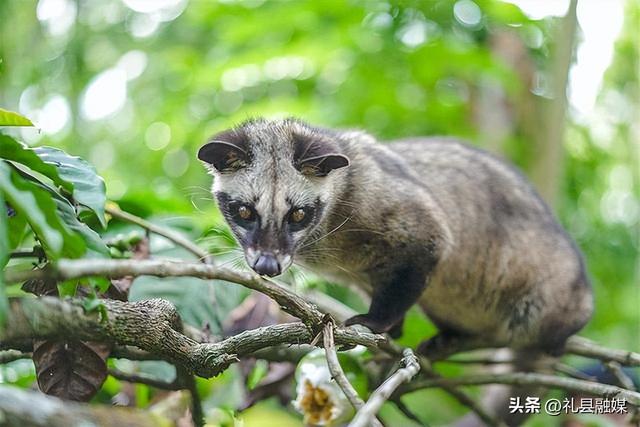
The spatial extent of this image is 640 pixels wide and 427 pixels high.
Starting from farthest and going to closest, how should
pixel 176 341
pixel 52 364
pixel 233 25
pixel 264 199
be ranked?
pixel 233 25, pixel 264 199, pixel 52 364, pixel 176 341

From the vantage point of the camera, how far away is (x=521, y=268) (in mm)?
6023

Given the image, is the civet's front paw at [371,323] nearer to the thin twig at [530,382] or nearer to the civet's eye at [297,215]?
the thin twig at [530,382]

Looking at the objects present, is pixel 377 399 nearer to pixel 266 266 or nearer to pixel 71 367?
pixel 71 367

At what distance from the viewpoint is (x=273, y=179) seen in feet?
14.8

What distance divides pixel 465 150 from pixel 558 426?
2.15 m

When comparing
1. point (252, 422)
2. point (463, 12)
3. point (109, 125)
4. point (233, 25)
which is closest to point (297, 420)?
point (252, 422)

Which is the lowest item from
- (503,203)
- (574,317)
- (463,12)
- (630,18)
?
(574,317)

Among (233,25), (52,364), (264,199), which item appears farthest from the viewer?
(233,25)

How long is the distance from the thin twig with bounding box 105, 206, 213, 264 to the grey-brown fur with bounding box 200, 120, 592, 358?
12.0 inches

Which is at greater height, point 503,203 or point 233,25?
point 233,25

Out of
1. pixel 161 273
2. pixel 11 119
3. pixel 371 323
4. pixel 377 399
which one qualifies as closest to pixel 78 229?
Result: pixel 161 273

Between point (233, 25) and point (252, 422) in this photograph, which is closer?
point (252, 422)

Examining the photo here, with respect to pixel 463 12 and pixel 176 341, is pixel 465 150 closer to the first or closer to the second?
pixel 463 12

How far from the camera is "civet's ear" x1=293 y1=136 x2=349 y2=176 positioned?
4566 mm
